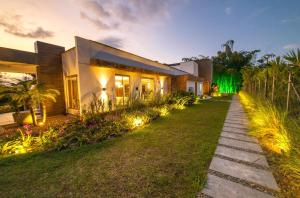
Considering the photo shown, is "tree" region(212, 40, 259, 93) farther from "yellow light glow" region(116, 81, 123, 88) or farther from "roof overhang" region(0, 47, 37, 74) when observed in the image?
"roof overhang" region(0, 47, 37, 74)

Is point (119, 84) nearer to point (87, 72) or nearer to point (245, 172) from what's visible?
point (87, 72)

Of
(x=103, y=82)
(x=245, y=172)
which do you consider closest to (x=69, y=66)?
(x=103, y=82)

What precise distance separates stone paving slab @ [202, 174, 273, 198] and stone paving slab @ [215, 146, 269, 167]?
0.93 meters

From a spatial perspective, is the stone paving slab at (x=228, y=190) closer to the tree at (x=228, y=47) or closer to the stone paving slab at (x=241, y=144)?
the stone paving slab at (x=241, y=144)

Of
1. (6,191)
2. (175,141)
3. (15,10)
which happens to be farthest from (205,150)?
(15,10)

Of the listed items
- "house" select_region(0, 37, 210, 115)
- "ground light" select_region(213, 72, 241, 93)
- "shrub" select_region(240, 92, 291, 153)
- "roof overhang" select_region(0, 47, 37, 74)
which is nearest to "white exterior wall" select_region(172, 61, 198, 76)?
"ground light" select_region(213, 72, 241, 93)

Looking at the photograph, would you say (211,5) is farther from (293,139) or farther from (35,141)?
(35,141)

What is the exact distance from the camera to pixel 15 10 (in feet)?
20.8

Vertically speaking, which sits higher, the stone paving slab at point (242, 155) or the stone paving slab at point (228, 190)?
the stone paving slab at point (228, 190)

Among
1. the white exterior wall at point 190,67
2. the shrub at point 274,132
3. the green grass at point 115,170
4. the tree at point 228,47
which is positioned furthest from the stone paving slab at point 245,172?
the tree at point 228,47

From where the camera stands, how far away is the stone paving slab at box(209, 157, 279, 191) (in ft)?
6.49

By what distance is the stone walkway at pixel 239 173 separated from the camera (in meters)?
1.80

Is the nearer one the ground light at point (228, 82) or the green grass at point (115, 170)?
the green grass at point (115, 170)

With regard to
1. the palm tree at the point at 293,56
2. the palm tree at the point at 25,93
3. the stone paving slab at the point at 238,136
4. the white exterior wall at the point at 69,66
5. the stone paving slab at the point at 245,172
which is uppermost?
the white exterior wall at the point at 69,66
